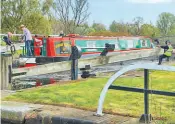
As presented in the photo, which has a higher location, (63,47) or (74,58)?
(63,47)

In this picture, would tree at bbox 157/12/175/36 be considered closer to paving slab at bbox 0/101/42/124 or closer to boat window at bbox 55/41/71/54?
boat window at bbox 55/41/71/54

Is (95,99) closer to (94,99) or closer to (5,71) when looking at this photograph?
(94,99)

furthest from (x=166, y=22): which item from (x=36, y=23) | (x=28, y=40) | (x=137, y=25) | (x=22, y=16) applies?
(x=28, y=40)

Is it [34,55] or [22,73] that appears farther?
[34,55]

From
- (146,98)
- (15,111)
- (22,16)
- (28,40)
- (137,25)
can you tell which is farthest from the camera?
(137,25)

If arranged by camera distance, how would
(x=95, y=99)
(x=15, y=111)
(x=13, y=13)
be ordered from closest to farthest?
(x=15, y=111), (x=95, y=99), (x=13, y=13)

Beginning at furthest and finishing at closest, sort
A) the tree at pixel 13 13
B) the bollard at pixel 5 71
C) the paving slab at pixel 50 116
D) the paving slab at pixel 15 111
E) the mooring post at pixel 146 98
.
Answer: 1. the tree at pixel 13 13
2. the bollard at pixel 5 71
3. the paving slab at pixel 15 111
4. the paving slab at pixel 50 116
5. the mooring post at pixel 146 98

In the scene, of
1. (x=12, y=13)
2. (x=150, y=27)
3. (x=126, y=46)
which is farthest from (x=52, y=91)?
(x=150, y=27)

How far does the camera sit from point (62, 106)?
6105 millimetres

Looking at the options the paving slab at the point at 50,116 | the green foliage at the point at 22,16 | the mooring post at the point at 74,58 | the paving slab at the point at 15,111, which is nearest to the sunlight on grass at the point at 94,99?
the paving slab at the point at 50,116

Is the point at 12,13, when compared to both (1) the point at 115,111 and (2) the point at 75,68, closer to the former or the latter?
(2) the point at 75,68

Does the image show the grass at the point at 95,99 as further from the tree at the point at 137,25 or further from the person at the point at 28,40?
the tree at the point at 137,25

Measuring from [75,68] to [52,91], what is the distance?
342cm

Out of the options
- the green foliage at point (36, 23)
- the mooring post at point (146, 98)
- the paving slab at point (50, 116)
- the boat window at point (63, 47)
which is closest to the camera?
the mooring post at point (146, 98)
